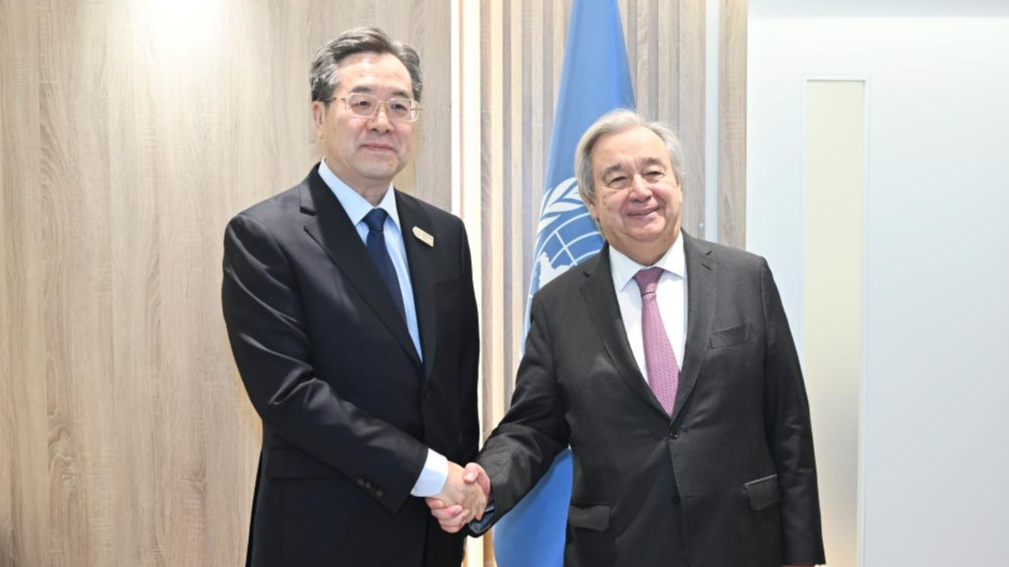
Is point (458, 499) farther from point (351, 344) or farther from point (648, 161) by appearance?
point (648, 161)

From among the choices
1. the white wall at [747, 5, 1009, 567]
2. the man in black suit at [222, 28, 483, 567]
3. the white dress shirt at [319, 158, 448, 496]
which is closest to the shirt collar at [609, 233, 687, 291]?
the man in black suit at [222, 28, 483, 567]

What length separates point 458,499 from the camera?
6.48 ft

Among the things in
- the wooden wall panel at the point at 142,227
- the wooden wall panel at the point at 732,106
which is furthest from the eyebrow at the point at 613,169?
the wooden wall panel at the point at 142,227

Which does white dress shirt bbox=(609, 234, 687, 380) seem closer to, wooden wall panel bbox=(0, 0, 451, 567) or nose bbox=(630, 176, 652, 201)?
nose bbox=(630, 176, 652, 201)

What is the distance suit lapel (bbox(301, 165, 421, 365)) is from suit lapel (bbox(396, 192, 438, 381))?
39 millimetres

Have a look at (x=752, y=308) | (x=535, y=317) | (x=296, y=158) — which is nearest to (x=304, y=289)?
(x=535, y=317)

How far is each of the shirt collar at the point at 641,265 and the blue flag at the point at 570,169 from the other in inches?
29.8

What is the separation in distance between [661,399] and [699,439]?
4.8 inches

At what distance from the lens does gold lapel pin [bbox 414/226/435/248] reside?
213 centimetres

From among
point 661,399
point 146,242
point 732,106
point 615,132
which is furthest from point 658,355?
point 146,242

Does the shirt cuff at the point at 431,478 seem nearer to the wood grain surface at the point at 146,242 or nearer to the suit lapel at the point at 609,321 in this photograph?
the suit lapel at the point at 609,321


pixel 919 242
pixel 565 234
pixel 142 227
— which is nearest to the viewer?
pixel 565 234

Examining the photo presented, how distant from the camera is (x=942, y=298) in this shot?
378cm

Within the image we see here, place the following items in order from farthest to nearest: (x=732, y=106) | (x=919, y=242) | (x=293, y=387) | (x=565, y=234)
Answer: (x=919, y=242)
(x=732, y=106)
(x=565, y=234)
(x=293, y=387)
